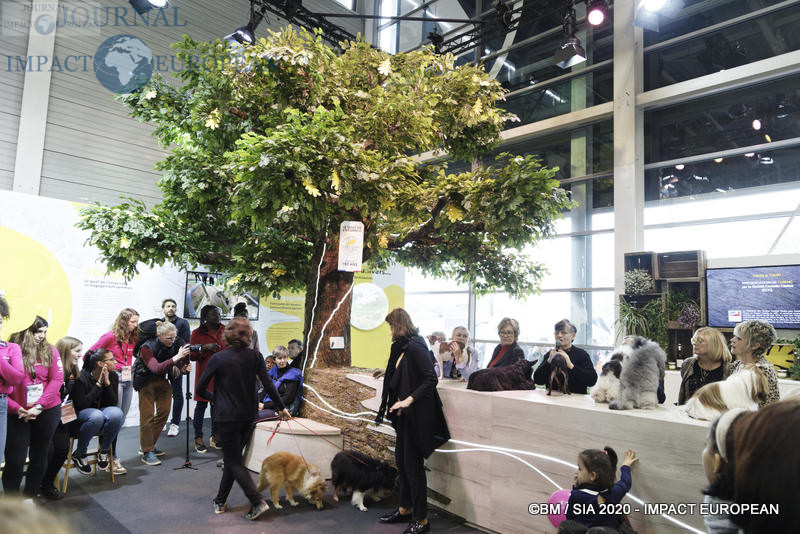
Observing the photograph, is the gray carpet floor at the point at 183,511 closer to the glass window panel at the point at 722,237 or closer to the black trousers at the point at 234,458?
the black trousers at the point at 234,458

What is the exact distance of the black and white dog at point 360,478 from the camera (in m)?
3.79

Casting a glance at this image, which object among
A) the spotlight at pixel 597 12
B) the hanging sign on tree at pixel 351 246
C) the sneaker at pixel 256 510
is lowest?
the sneaker at pixel 256 510

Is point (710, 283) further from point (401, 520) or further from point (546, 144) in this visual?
point (401, 520)

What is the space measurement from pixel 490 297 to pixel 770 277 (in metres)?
4.49

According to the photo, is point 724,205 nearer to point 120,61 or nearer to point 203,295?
point 203,295

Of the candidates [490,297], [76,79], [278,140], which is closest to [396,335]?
[278,140]

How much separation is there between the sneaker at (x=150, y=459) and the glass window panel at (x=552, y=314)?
5.00 meters

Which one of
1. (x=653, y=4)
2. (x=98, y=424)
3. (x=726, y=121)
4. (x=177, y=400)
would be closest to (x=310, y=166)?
(x=98, y=424)

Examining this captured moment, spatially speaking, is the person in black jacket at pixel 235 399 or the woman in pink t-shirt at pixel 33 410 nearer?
the woman in pink t-shirt at pixel 33 410

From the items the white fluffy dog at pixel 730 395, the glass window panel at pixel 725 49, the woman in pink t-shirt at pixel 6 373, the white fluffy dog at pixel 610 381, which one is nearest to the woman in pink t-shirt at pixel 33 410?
the woman in pink t-shirt at pixel 6 373

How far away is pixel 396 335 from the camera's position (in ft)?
11.9

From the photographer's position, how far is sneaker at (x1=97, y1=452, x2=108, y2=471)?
14.1 ft

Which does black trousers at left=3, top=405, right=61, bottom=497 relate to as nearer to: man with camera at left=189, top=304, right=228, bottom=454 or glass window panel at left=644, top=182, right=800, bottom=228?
man with camera at left=189, top=304, right=228, bottom=454

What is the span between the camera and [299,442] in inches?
170
